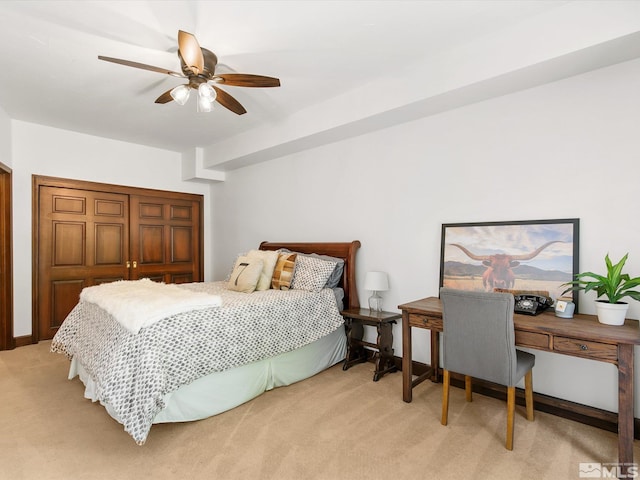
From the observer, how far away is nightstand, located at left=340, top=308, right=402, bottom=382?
3068 millimetres

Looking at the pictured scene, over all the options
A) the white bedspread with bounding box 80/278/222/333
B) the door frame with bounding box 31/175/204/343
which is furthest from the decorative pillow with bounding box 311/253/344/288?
the door frame with bounding box 31/175/204/343

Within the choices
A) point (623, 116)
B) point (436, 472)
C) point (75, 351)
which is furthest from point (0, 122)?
point (623, 116)

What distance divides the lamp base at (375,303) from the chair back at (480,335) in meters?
1.13

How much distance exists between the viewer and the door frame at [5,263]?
150 inches

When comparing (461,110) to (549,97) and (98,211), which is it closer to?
(549,97)

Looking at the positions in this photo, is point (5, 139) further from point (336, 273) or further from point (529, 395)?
point (529, 395)

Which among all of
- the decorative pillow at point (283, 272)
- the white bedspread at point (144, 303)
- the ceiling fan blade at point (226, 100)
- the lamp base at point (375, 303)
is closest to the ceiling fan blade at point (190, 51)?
the ceiling fan blade at point (226, 100)

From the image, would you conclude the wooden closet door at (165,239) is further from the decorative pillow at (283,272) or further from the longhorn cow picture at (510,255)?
the longhorn cow picture at (510,255)

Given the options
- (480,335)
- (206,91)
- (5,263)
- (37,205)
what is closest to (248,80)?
(206,91)

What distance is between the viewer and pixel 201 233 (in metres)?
5.59

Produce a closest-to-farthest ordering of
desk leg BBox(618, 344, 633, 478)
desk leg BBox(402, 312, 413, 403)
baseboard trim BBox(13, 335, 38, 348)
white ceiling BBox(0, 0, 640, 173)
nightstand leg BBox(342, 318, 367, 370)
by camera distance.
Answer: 1. desk leg BBox(618, 344, 633, 478)
2. white ceiling BBox(0, 0, 640, 173)
3. desk leg BBox(402, 312, 413, 403)
4. nightstand leg BBox(342, 318, 367, 370)
5. baseboard trim BBox(13, 335, 38, 348)

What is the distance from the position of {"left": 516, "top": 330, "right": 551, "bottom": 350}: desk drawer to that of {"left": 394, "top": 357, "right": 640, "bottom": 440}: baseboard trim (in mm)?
758

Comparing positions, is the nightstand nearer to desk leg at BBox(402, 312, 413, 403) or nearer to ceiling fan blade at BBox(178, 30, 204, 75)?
desk leg at BBox(402, 312, 413, 403)

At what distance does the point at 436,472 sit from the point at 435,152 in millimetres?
2411
